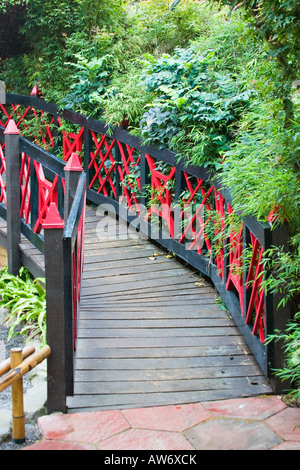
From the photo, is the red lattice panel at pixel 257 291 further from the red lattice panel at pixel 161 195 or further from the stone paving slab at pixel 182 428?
the red lattice panel at pixel 161 195

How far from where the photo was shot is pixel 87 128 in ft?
25.2

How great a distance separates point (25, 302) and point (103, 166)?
93.0 inches

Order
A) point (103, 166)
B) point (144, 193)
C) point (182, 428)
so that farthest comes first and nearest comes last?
point (103, 166) → point (144, 193) → point (182, 428)

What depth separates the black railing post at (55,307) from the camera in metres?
3.48

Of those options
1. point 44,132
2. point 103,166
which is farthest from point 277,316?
point 44,132

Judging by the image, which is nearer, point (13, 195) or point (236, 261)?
point (236, 261)

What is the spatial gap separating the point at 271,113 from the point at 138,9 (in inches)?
235

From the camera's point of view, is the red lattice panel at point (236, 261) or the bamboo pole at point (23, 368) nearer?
the bamboo pole at point (23, 368)

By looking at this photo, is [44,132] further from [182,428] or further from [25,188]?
[182,428]

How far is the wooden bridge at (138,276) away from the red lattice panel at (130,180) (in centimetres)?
2

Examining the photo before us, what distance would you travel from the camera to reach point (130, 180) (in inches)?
269

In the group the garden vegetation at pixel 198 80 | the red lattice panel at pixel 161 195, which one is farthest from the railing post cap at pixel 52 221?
the red lattice panel at pixel 161 195

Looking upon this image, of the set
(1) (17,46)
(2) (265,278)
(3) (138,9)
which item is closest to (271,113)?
(2) (265,278)

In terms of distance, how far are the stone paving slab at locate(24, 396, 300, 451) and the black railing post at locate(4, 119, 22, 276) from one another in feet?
10.4
